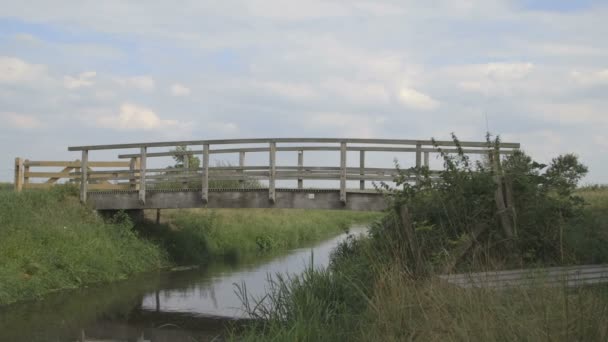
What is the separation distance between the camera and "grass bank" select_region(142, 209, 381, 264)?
71.5 feet

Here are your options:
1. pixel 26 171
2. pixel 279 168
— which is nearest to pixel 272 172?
pixel 279 168

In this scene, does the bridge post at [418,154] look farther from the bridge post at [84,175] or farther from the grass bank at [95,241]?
the bridge post at [84,175]

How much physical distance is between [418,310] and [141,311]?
28.9 ft

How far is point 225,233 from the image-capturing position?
24250mm

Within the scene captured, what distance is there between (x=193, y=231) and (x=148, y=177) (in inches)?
133

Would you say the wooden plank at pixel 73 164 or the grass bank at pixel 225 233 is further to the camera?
the wooden plank at pixel 73 164

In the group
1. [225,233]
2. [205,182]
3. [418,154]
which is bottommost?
[225,233]

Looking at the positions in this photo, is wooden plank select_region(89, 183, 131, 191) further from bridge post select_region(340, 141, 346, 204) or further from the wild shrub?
the wild shrub

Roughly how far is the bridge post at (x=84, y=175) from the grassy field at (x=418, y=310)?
502 inches

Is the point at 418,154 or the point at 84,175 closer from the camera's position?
the point at 418,154

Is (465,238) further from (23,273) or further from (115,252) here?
(115,252)

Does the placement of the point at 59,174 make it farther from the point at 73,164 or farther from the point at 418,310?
the point at 418,310

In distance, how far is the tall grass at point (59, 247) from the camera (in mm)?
15273

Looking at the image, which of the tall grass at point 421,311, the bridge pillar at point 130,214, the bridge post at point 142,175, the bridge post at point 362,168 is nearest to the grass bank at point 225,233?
the bridge pillar at point 130,214
